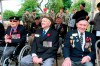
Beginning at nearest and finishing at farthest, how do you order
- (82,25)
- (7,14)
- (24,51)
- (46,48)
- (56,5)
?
(82,25) < (46,48) < (24,51) < (7,14) < (56,5)

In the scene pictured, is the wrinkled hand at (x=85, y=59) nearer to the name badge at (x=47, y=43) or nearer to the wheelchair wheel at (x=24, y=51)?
the name badge at (x=47, y=43)

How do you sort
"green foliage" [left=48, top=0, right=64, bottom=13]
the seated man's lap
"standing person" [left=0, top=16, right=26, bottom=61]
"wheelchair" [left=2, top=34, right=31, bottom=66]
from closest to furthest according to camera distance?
1. the seated man's lap
2. "wheelchair" [left=2, top=34, right=31, bottom=66]
3. "standing person" [left=0, top=16, right=26, bottom=61]
4. "green foliage" [left=48, top=0, right=64, bottom=13]

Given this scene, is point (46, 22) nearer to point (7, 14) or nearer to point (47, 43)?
point (47, 43)

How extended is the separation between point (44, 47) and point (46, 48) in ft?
0.12

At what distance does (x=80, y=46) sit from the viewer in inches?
151

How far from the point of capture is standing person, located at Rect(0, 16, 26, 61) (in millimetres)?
4659

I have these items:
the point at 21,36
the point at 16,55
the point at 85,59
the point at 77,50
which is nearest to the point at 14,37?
the point at 21,36

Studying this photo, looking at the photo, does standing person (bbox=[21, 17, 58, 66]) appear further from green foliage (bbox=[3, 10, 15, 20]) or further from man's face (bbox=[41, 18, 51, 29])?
green foliage (bbox=[3, 10, 15, 20])

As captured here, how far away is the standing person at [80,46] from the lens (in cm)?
382

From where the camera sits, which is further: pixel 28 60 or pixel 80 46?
pixel 28 60

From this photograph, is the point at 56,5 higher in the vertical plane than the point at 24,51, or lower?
higher

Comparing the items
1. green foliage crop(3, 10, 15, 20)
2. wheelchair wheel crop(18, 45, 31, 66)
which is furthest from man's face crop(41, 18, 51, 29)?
green foliage crop(3, 10, 15, 20)

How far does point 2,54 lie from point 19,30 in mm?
520

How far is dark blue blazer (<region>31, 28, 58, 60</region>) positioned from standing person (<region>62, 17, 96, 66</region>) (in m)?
0.33
